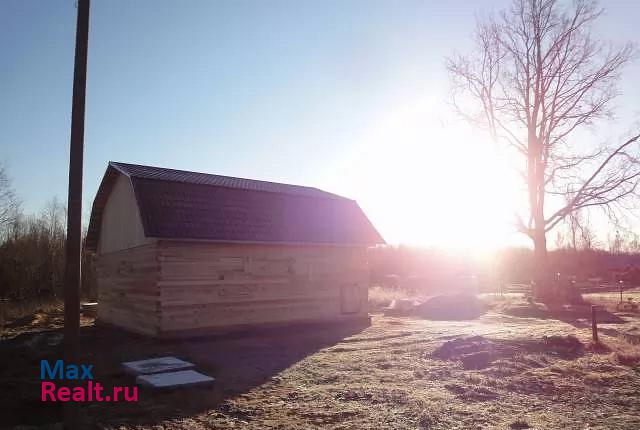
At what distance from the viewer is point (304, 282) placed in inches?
779

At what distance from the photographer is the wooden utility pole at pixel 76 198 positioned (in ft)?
21.1

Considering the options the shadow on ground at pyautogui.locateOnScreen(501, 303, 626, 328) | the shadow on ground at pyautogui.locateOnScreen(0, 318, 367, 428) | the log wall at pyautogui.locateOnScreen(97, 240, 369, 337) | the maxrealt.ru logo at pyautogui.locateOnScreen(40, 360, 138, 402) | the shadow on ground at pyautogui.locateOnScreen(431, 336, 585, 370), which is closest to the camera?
the shadow on ground at pyautogui.locateOnScreen(0, 318, 367, 428)

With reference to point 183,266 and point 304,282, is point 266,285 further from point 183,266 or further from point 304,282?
point 183,266

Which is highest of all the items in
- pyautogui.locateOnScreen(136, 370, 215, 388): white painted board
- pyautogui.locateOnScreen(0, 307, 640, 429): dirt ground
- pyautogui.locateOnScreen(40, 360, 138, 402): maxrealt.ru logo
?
pyautogui.locateOnScreen(136, 370, 215, 388): white painted board

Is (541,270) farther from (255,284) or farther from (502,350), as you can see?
(255,284)

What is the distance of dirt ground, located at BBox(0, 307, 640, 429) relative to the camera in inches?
301

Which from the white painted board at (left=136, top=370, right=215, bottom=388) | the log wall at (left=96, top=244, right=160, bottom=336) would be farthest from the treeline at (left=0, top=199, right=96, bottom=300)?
the white painted board at (left=136, top=370, right=215, bottom=388)

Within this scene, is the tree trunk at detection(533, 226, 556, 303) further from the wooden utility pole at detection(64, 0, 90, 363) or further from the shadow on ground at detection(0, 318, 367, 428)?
the wooden utility pole at detection(64, 0, 90, 363)

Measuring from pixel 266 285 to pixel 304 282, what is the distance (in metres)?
1.84

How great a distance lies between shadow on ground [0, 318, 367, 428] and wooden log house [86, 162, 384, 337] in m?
0.85

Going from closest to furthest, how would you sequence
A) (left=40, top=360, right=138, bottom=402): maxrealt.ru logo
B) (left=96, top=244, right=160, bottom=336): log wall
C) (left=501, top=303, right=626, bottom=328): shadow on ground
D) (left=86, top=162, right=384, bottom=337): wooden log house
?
(left=40, top=360, right=138, bottom=402): maxrealt.ru logo → (left=86, top=162, right=384, bottom=337): wooden log house → (left=96, top=244, right=160, bottom=336): log wall → (left=501, top=303, right=626, bottom=328): shadow on ground

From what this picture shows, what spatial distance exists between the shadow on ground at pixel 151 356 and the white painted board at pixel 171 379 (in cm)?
12

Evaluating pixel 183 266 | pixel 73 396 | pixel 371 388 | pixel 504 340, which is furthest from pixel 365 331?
pixel 73 396

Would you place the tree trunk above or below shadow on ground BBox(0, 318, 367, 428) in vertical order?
above
